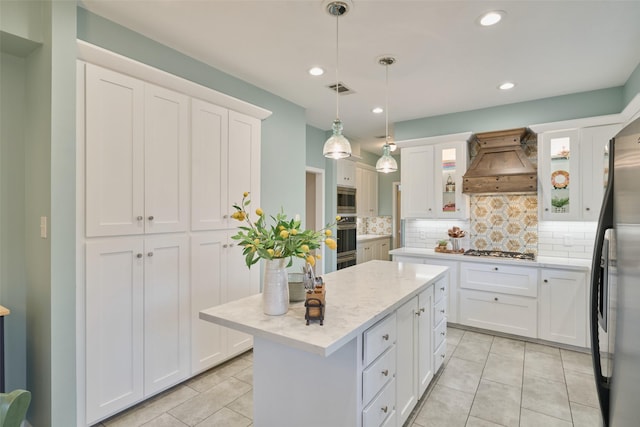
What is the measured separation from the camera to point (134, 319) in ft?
7.35

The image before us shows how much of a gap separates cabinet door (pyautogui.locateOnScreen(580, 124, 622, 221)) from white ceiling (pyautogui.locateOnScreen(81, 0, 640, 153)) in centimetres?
50

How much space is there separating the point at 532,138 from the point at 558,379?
2.70 m

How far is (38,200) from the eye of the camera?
197 cm

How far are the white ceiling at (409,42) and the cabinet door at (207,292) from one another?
158 cm

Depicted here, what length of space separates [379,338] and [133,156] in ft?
6.51

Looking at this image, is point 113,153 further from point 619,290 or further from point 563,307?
point 563,307

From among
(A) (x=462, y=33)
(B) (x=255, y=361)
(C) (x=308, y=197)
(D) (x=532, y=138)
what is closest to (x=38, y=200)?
(B) (x=255, y=361)

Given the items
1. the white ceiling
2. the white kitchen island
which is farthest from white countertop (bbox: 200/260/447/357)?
the white ceiling

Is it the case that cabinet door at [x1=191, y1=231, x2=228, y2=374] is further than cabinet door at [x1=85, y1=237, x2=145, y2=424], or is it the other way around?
cabinet door at [x1=191, y1=231, x2=228, y2=374]

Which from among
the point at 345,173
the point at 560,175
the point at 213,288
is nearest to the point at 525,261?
the point at 560,175

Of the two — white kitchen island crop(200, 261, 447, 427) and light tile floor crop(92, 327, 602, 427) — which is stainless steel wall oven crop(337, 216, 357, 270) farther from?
white kitchen island crop(200, 261, 447, 427)

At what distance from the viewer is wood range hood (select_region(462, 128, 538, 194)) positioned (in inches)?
144

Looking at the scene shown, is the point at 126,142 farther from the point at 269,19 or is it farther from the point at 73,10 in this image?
the point at 269,19

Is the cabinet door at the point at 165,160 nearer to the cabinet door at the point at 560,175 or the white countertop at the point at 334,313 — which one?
the white countertop at the point at 334,313
